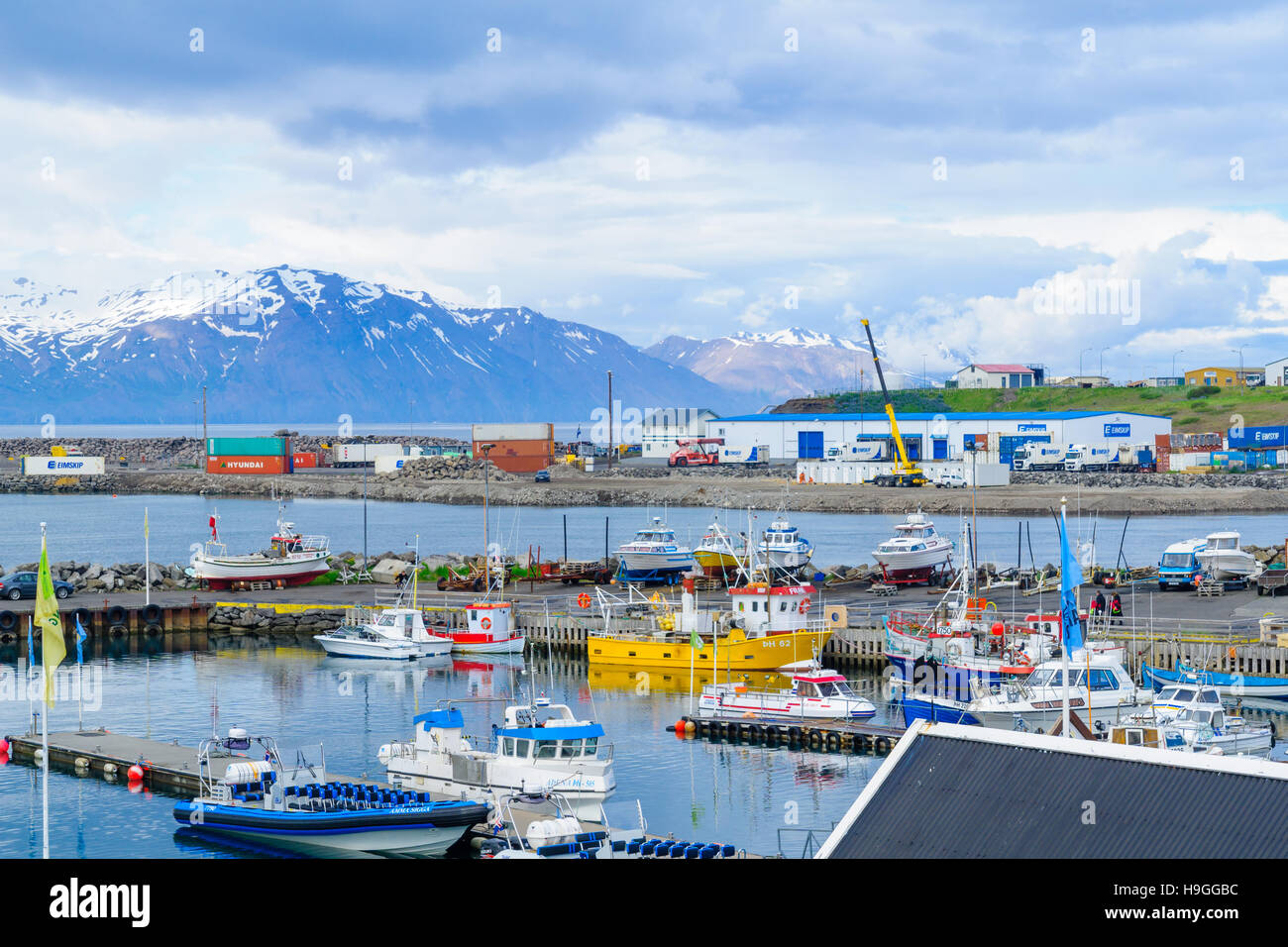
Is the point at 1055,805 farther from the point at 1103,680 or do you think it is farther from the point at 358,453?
the point at 358,453

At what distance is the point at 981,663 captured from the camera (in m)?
32.2

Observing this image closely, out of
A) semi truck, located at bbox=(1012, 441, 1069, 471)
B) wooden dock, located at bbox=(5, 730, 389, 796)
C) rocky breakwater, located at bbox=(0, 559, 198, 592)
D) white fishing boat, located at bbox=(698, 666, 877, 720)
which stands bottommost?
wooden dock, located at bbox=(5, 730, 389, 796)

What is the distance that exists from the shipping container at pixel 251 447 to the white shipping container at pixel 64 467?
11.8 m

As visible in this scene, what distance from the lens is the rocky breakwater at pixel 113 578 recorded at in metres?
52.9

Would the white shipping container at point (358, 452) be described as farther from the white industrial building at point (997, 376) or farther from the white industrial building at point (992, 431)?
the white industrial building at point (997, 376)

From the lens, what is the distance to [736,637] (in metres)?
37.9

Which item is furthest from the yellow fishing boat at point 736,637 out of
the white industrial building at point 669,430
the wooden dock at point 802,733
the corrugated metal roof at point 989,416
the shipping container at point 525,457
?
Answer: the white industrial building at point 669,430

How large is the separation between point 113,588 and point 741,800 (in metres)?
35.0

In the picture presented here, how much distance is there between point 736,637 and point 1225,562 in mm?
20301

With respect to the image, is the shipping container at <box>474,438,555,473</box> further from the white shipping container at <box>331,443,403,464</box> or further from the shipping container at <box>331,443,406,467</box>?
the white shipping container at <box>331,443,403,464</box>

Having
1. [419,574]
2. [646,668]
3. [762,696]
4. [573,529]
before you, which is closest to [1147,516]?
[573,529]

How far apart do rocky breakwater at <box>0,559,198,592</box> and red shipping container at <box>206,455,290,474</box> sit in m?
95.3

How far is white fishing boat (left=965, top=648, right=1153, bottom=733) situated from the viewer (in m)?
28.3

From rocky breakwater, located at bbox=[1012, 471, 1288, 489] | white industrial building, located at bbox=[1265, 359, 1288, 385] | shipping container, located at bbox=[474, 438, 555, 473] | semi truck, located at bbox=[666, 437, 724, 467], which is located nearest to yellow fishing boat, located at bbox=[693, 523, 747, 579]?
rocky breakwater, located at bbox=[1012, 471, 1288, 489]
